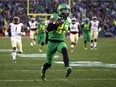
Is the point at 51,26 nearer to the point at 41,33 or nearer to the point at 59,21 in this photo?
the point at 59,21

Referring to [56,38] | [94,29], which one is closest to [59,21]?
[56,38]

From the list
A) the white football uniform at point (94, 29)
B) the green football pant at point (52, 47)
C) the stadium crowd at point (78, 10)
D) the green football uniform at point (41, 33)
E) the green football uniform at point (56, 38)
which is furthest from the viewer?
the stadium crowd at point (78, 10)

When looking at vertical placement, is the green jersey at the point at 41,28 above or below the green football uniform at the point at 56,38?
below

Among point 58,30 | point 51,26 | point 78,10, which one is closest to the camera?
point 51,26

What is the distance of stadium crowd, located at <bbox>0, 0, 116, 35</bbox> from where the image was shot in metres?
35.6

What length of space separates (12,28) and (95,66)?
12.3 ft

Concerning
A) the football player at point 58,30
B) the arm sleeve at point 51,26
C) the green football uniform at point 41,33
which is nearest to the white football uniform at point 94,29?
the green football uniform at point 41,33

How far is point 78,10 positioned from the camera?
40062 millimetres

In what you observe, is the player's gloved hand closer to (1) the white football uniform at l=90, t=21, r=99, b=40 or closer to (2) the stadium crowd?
(1) the white football uniform at l=90, t=21, r=99, b=40

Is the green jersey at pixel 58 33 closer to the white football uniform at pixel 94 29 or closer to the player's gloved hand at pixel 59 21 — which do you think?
the player's gloved hand at pixel 59 21

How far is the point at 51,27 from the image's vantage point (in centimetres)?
1075

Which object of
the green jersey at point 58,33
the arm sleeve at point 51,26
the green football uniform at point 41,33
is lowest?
the green football uniform at point 41,33

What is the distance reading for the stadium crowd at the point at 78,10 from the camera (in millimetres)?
35588

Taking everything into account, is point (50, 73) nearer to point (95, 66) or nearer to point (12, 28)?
point (95, 66)
